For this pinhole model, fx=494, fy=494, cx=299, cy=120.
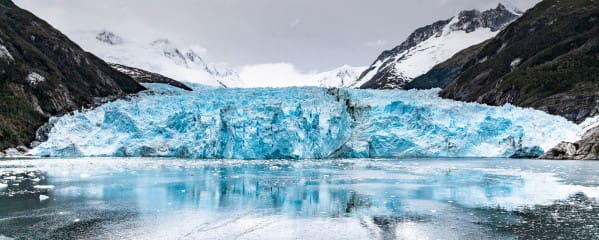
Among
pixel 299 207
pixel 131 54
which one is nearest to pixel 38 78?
pixel 299 207

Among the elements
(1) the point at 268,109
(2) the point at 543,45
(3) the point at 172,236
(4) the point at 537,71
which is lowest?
(3) the point at 172,236

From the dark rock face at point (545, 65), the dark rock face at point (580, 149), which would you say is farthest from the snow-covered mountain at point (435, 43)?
the dark rock face at point (580, 149)

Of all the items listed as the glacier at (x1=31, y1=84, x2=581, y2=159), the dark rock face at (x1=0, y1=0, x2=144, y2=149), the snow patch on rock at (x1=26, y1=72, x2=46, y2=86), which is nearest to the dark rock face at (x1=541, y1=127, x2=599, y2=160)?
the glacier at (x1=31, y1=84, x2=581, y2=159)

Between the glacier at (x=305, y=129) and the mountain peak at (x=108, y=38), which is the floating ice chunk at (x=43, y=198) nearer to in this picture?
the glacier at (x=305, y=129)

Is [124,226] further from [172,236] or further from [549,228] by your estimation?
[549,228]

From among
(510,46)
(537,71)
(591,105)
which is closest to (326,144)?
(591,105)

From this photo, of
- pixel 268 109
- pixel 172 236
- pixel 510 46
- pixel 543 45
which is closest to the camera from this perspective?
pixel 172 236
